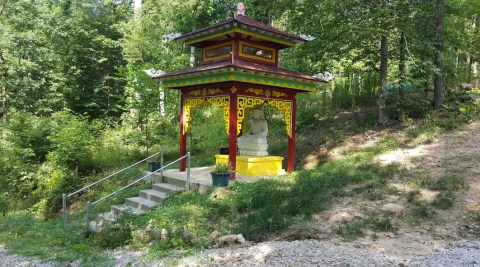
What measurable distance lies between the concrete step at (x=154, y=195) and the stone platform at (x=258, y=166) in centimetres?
228

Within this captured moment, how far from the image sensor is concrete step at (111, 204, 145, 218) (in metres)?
8.60

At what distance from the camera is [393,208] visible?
690 cm

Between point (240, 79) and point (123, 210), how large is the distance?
4.17 metres

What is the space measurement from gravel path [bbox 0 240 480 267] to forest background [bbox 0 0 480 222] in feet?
23.0

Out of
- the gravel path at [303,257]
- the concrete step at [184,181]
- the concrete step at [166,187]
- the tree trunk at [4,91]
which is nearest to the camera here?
the gravel path at [303,257]

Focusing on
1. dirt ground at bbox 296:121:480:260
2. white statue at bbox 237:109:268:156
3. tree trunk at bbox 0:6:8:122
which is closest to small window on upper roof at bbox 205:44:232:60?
white statue at bbox 237:109:268:156

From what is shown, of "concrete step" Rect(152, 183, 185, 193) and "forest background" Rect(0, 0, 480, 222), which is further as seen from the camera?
"forest background" Rect(0, 0, 480, 222)

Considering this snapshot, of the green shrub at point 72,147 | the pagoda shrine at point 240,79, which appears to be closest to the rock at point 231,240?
the pagoda shrine at point 240,79

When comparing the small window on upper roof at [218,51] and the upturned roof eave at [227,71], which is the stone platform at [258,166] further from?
the small window on upper roof at [218,51]

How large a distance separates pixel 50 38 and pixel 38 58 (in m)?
1.88

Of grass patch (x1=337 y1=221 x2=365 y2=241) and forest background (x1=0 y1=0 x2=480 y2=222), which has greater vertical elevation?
forest background (x1=0 y1=0 x2=480 y2=222)

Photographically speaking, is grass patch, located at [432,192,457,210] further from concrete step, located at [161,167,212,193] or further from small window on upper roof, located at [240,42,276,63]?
small window on upper roof, located at [240,42,276,63]

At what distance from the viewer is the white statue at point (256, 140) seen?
10664 millimetres

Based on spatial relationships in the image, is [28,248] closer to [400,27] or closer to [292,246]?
[292,246]
